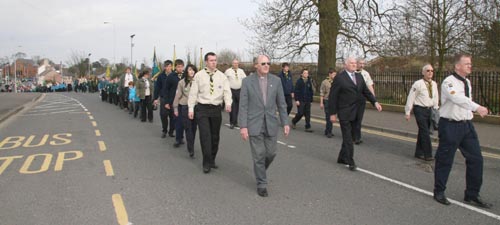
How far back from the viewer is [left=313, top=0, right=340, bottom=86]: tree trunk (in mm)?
20922

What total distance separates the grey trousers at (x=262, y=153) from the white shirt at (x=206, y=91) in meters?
1.52

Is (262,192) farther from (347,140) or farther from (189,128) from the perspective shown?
(189,128)

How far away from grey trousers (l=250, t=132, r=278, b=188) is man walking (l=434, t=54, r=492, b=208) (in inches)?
81.7

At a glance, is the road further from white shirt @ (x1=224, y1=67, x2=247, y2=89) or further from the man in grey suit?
white shirt @ (x1=224, y1=67, x2=247, y2=89)

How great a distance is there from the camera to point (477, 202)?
526 cm

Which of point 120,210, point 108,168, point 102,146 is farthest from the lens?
point 102,146

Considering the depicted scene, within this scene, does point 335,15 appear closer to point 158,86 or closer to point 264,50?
point 264,50

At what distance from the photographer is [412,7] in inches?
935

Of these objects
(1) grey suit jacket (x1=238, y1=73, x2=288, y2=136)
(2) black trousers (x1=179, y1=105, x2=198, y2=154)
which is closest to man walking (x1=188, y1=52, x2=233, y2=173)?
(2) black trousers (x1=179, y1=105, x2=198, y2=154)

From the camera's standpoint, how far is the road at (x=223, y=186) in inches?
192

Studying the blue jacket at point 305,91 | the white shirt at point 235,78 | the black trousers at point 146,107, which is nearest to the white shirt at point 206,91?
the white shirt at point 235,78

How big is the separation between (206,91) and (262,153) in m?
1.80

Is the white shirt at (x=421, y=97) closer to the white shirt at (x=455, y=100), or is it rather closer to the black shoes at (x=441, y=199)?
the white shirt at (x=455, y=100)

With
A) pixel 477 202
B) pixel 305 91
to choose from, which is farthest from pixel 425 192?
pixel 305 91
